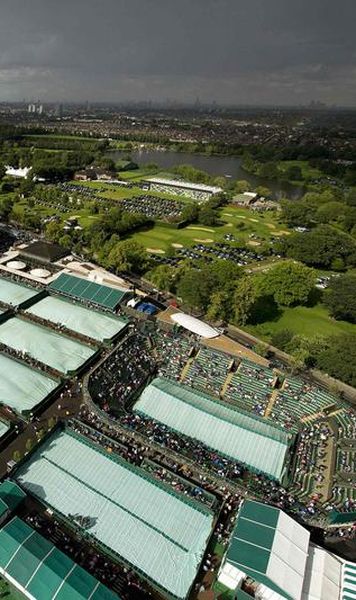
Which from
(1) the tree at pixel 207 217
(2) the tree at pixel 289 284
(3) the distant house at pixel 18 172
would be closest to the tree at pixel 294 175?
(1) the tree at pixel 207 217

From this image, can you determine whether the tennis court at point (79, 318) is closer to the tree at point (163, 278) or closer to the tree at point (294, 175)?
the tree at point (163, 278)

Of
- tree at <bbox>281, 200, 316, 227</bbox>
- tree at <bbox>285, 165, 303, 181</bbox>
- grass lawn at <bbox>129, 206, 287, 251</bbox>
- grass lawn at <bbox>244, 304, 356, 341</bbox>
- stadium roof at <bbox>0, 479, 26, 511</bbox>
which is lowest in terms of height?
stadium roof at <bbox>0, 479, 26, 511</bbox>

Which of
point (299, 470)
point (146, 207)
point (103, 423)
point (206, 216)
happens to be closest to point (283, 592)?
point (299, 470)

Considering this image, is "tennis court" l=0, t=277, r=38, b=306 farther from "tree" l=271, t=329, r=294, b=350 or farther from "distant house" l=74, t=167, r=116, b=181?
"distant house" l=74, t=167, r=116, b=181

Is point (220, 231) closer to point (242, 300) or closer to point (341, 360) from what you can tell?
point (242, 300)

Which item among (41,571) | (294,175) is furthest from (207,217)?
(294,175)

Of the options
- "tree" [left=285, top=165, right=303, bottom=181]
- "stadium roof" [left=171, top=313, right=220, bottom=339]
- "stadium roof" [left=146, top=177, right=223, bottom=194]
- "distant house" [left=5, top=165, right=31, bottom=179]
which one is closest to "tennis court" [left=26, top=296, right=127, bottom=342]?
"stadium roof" [left=171, top=313, right=220, bottom=339]
